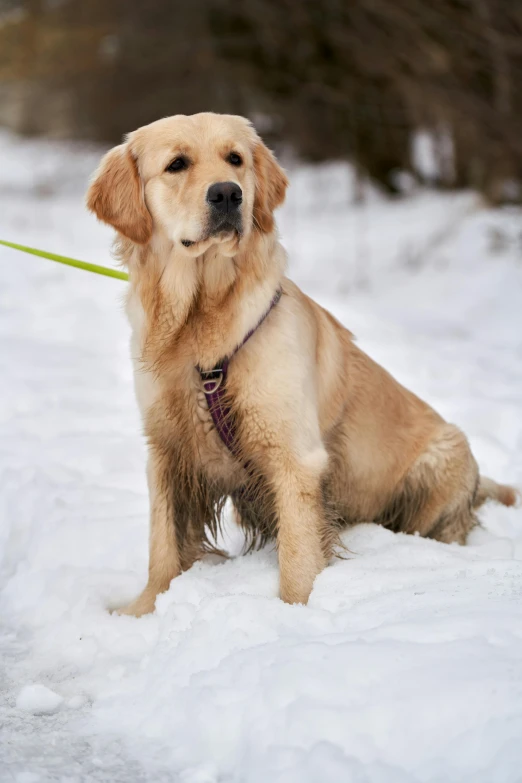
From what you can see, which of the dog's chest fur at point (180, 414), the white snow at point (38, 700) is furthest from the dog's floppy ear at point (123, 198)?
the white snow at point (38, 700)

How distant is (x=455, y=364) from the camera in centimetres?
587

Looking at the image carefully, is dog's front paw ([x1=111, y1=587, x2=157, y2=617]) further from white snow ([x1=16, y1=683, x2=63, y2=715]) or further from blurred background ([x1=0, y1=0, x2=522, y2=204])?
blurred background ([x1=0, y1=0, x2=522, y2=204])

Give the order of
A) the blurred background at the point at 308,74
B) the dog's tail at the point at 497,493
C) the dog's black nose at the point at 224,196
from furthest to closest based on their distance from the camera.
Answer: the blurred background at the point at 308,74
the dog's tail at the point at 497,493
the dog's black nose at the point at 224,196

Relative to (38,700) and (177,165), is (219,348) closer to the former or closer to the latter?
(177,165)

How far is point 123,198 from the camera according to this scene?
286cm

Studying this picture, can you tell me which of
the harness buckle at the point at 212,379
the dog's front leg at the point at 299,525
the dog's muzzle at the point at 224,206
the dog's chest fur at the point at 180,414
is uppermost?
the dog's muzzle at the point at 224,206

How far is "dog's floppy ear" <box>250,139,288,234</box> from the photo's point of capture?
2889 millimetres

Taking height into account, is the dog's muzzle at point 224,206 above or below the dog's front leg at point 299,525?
above

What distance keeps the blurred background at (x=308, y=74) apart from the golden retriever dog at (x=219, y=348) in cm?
603

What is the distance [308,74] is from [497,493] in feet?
30.0

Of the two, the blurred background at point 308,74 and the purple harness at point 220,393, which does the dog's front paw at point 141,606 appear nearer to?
the purple harness at point 220,393

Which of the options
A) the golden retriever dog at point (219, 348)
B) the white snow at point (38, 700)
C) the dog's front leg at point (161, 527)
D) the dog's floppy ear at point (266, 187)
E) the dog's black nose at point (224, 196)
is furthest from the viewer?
the dog's front leg at point (161, 527)

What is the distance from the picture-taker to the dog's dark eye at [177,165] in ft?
9.14

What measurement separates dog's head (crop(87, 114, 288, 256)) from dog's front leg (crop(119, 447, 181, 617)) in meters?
0.77
